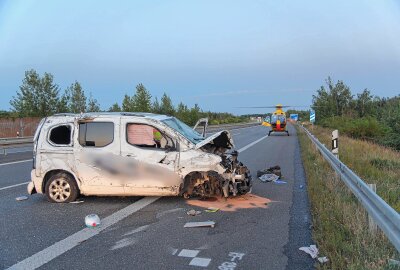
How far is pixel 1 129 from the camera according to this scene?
112 feet

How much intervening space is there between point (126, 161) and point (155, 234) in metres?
2.13

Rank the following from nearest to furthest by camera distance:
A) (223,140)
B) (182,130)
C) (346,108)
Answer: (182,130), (223,140), (346,108)

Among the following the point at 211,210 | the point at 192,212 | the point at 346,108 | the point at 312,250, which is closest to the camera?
the point at 312,250

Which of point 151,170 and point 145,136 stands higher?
point 145,136

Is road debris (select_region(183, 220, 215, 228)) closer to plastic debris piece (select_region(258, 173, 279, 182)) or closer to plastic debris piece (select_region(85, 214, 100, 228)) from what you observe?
plastic debris piece (select_region(85, 214, 100, 228))

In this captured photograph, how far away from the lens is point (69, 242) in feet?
18.4

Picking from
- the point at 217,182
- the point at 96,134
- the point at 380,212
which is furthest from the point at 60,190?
the point at 380,212

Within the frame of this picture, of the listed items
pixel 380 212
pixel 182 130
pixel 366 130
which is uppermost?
pixel 182 130

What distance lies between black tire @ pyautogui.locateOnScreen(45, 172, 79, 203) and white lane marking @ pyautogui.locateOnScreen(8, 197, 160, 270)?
1.21 m

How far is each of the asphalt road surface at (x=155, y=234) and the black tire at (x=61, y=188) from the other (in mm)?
238

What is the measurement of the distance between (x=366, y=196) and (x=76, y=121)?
17.9 feet

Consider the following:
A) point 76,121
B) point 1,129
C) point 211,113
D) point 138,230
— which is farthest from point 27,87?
point 211,113

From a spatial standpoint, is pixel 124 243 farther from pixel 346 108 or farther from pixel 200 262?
pixel 346 108

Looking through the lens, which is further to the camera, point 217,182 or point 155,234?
point 217,182
